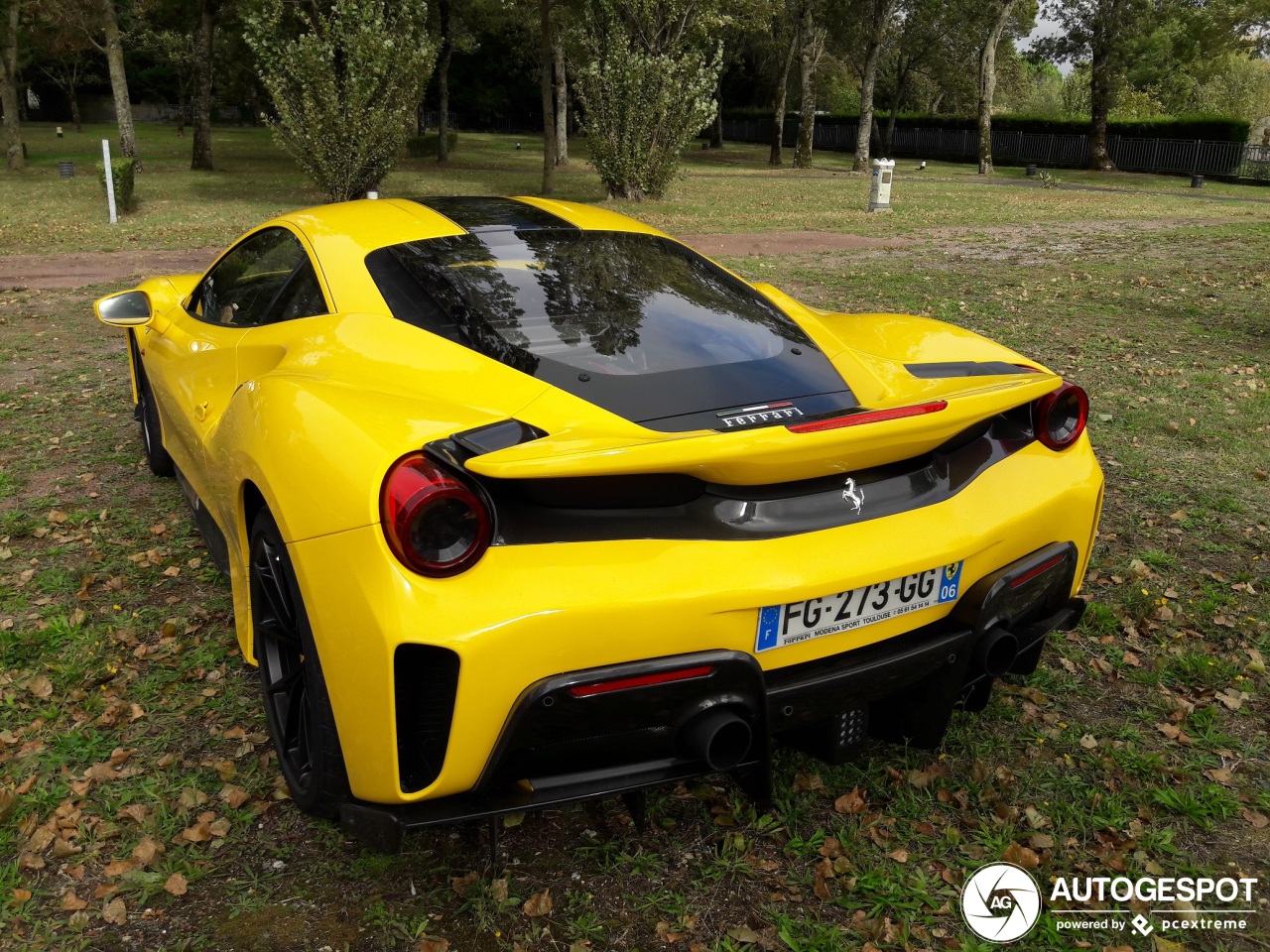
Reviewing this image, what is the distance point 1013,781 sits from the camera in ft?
9.70

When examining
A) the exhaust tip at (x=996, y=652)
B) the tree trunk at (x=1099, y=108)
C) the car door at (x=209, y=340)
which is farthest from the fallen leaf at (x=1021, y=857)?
the tree trunk at (x=1099, y=108)

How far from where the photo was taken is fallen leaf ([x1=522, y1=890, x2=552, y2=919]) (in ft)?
8.04

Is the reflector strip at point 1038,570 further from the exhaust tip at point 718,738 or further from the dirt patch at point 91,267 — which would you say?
the dirt patch at point 91,267

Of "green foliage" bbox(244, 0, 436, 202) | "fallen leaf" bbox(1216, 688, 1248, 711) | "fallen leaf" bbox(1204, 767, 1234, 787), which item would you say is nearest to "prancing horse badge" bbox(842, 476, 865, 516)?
"fallen leaf" bbox(1204, 767, 1234, 787)

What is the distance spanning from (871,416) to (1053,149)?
4758 cm

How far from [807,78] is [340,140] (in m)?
20.8

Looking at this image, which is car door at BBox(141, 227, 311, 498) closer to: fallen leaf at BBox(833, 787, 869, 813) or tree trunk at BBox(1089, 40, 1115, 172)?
fallen leaf at BBox(833, 787, 869, 813)

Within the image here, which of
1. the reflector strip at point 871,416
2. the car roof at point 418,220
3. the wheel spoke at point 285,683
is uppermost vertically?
the car roof at point 418,220

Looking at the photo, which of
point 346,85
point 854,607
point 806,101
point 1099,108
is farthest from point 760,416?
point 1099,108

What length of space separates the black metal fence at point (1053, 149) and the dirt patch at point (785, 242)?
24.4 meters

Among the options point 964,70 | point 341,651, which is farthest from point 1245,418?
point 964,70

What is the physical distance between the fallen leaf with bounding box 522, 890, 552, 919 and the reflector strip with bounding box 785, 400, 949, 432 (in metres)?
1.28

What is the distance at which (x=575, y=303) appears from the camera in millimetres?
3045

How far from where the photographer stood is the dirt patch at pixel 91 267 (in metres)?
12.0
